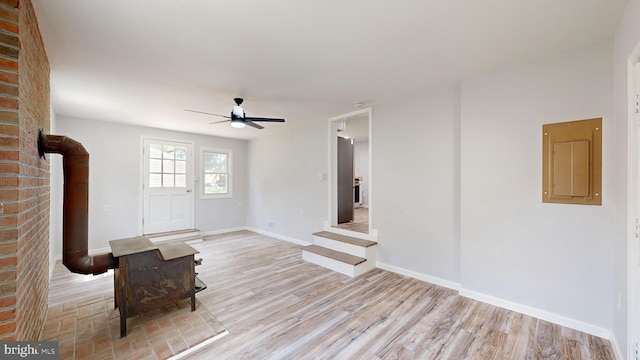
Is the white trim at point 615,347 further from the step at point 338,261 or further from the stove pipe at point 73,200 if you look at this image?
the stove pipe at point 73,200

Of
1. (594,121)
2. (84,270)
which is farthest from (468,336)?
(84,270)

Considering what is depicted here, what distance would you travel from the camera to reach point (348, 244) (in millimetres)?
3994

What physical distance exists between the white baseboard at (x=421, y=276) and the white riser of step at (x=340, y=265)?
217mm

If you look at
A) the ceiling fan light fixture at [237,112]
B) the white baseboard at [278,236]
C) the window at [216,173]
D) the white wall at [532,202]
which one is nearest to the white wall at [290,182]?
the white baseboard at [278,236]

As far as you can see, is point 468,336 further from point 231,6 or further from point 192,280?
point 231,6

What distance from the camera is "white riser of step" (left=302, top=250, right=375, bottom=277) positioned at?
11.7 ft

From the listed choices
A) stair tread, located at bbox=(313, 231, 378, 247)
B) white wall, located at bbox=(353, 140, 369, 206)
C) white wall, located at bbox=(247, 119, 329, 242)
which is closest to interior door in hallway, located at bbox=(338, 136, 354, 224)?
white wall, located at bbox=(247, 119, 329, 242)

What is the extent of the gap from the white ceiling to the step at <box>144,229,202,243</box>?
2.91 metres

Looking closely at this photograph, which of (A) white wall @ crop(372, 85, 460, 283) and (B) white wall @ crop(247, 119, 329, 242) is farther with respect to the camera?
(B) white wall @ crop(247, 119, 329, 242)

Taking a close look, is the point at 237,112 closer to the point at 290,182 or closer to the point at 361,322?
the point at 290,182

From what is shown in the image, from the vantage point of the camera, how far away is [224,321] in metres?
2.43

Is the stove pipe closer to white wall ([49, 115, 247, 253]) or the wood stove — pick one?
the wood stove

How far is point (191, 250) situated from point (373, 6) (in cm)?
272

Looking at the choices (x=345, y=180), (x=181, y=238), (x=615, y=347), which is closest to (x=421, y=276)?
(x=615, y=347)
